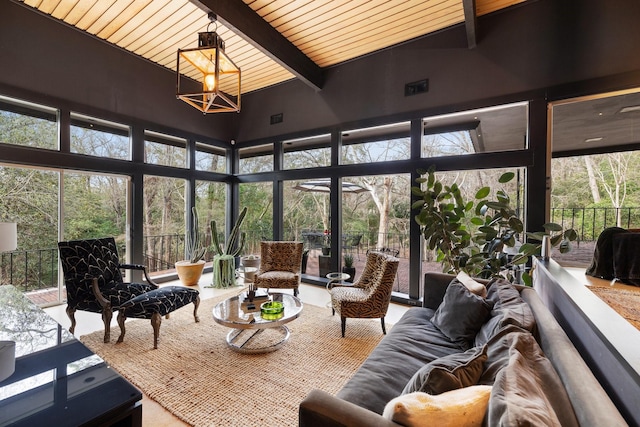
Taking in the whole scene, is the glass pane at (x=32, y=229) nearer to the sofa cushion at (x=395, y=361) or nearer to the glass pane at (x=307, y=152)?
the glass pane at (x=307, y=152)

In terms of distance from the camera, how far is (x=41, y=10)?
3852 millimetres

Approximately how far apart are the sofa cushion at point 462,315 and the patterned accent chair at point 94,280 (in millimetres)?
3259

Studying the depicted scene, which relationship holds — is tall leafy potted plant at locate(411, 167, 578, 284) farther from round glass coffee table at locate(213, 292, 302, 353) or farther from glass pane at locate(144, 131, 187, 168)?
glass pane at locate(144, 131, 187, 168)

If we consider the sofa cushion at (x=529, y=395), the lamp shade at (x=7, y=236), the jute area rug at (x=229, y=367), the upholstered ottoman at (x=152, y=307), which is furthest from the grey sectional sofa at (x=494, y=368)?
the lamp shade at (x=7, y=236)

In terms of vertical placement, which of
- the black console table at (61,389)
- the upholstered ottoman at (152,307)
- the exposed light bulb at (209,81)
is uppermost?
the exposed light bulb at (209,81)

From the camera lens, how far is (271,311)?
277cm

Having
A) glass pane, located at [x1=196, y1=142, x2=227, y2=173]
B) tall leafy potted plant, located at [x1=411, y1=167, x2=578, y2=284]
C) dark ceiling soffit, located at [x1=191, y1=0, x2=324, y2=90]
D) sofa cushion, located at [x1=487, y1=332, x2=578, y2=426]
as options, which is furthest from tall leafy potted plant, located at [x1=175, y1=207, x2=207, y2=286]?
sofa cushion, located at [x1=487, y1=332, x2=578, y2=426]

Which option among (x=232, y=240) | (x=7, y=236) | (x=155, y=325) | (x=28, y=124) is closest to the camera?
(x=7, y=236)

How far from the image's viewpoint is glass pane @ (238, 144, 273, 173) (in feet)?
20.3

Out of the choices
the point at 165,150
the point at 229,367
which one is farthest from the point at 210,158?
the point at 229,367

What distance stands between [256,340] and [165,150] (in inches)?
167

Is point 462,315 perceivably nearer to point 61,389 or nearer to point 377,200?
point 61,389

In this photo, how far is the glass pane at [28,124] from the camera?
12.1 feet

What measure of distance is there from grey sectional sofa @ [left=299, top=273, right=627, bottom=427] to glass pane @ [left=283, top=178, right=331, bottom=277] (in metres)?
2.95
